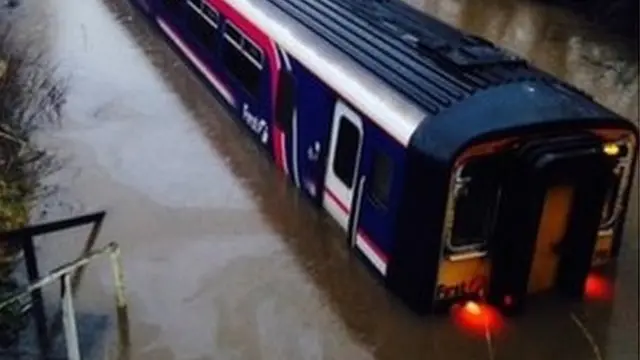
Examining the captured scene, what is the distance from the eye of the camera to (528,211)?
26.7 feet

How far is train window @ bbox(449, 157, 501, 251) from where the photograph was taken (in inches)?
322

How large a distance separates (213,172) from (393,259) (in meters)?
3.45

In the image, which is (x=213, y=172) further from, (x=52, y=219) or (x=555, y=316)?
(x=555, y=316)

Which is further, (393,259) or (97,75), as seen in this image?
(97,75)

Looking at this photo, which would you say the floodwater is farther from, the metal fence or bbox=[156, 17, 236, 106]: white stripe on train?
bbox=[156, 17, 236, 106]: white stripe on train

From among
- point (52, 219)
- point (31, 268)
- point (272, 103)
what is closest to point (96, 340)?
point (31, 268)

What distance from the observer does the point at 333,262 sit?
9.75 m

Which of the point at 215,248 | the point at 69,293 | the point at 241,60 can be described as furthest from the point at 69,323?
the point at 241,60

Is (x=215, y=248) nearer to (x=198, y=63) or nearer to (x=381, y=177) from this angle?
(x=381, y=177)

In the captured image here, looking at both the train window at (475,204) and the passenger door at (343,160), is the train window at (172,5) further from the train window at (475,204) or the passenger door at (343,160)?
the train window at (475,204)

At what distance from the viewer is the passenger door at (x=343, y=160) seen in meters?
9.34

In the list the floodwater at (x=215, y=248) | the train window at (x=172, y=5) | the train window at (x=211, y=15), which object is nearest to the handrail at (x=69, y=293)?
the floodwater at (x=215, y=248)

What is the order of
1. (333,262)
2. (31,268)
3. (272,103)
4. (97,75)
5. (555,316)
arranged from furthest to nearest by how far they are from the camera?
(97,75), (272,103), (333,262), (555,316), (31,268)

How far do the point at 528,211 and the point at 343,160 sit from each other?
2.17 metres
